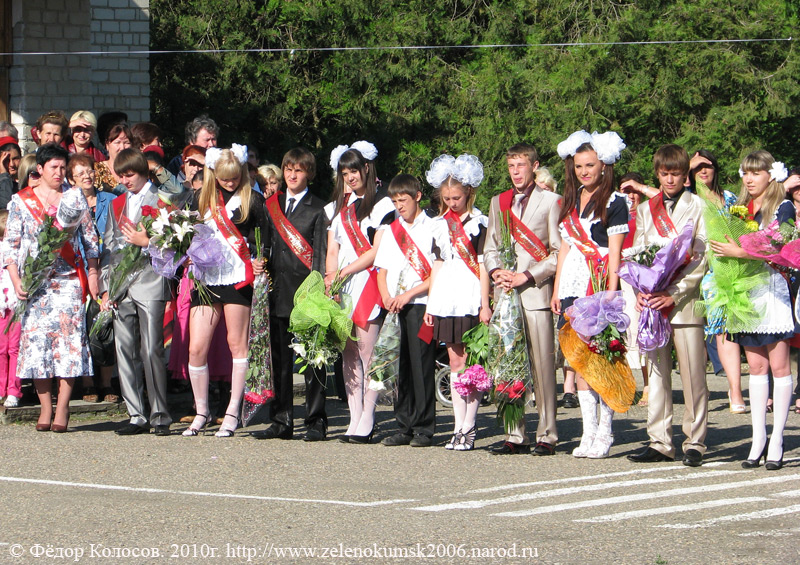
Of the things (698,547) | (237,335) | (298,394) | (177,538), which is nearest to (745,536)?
(698,547)

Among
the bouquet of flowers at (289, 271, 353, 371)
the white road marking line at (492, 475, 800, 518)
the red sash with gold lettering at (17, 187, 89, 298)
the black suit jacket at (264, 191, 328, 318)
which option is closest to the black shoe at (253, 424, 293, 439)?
the bouquet of flowers at (289, 271, 353, 371)

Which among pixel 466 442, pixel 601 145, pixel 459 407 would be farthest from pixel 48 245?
pixel 601 145

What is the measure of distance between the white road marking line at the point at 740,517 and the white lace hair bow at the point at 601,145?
2435 mm

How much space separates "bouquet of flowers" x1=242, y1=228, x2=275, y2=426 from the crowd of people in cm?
7

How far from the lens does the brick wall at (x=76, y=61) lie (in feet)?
58.1

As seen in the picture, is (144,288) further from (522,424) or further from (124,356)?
(522,424)

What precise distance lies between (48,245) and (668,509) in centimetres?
465

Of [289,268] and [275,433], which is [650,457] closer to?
[275,433]

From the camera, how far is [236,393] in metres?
9.02

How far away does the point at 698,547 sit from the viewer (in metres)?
5.61

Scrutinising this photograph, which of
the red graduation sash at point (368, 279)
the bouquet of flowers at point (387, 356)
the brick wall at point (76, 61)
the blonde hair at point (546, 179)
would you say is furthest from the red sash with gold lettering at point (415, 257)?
the brick wall at point (76, 61)

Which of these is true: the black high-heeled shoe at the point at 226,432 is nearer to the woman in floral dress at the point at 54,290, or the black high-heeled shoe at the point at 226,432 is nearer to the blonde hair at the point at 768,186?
the woman in floral dress at the point at 54,290

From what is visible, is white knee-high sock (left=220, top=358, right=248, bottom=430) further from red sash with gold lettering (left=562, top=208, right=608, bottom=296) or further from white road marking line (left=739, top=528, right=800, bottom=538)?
white road marking line (left=739, top=528, right=800, bottom=538)

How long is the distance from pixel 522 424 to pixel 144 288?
2.80 meters
